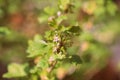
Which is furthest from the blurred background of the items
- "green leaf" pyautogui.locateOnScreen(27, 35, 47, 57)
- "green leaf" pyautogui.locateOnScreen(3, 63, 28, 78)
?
"green leaf" pyautogui.locateOnScreen(27, 35, 47, 57)

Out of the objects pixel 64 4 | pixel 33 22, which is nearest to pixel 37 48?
pixel 64 4

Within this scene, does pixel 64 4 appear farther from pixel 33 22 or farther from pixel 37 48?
pixel 33 22

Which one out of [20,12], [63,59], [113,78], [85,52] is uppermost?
[20,12]

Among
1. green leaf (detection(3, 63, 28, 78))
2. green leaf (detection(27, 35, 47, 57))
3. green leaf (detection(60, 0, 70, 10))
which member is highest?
green leaf (detection(60, 0, 70, 10))

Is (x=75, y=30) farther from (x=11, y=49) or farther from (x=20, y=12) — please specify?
(x=20, y=12)

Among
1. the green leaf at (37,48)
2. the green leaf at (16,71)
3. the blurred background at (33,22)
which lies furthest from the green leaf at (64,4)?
the blurred background at (33,22)

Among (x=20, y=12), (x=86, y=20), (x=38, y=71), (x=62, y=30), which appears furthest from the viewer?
(x=20, y=12)

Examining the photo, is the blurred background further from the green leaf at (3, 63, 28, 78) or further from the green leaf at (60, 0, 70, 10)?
the green leaf at (60, 0, 70, 10)

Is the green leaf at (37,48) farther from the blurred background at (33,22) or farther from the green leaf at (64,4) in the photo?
the blurred background at (33,22)

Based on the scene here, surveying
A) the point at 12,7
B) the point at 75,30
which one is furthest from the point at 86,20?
the point at 75,30
